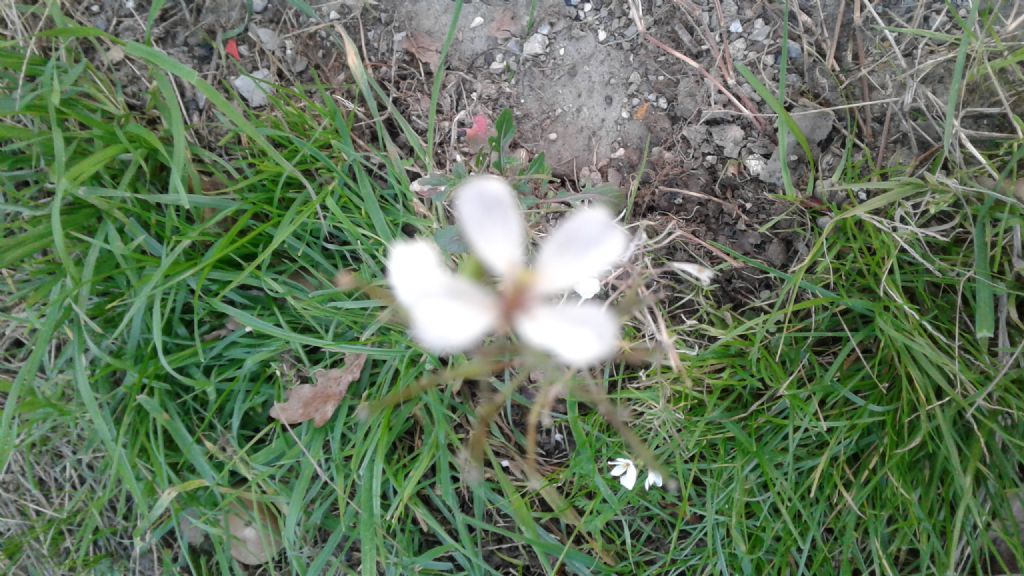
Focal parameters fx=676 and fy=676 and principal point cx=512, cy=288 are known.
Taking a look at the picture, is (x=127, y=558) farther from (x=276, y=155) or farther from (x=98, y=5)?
(x=98, y=5)

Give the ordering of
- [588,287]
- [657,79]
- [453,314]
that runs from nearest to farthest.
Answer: [453,314] → [588,287] → [657,79]

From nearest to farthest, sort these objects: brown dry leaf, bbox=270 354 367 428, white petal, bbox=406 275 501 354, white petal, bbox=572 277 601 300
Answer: white petal, bbox=406 275 501 354
white petal, bbox=572 277 601 300
brown dry leaf, bbox=270 354 367 428

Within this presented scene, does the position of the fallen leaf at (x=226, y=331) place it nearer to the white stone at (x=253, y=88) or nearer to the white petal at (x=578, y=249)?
the white stone at (x=253, y=88)

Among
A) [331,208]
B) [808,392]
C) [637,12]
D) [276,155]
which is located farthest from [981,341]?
[276,155]

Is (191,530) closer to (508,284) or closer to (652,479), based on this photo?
(652,479)

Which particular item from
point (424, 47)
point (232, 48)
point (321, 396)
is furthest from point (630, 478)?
point (232, 48)

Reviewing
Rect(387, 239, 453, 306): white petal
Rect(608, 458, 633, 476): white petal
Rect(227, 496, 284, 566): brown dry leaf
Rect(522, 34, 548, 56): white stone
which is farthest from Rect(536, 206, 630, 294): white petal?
Rect(227, 496, 284, 566): brown dry leaf

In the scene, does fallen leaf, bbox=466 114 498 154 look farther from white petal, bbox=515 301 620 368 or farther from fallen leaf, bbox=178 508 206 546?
fallen leaf, bbox=178 508 206 546
